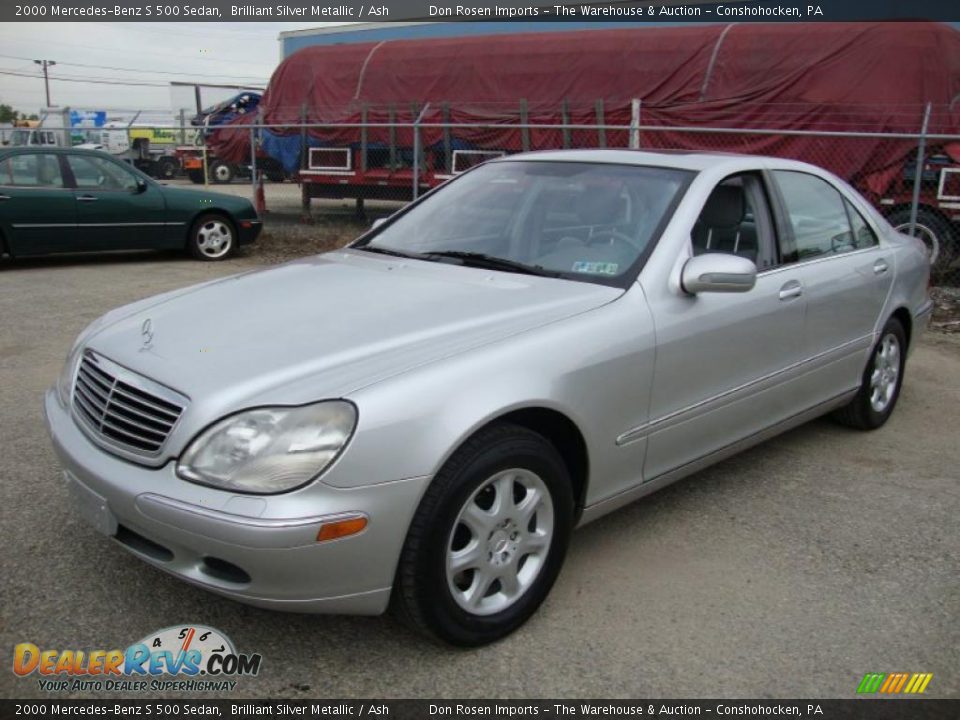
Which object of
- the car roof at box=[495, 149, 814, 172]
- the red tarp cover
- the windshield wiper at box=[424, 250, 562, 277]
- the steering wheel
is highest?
the red tarp cover

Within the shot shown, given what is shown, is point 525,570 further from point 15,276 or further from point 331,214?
point 331,214

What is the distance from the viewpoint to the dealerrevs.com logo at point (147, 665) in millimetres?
2508

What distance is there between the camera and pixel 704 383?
337cm

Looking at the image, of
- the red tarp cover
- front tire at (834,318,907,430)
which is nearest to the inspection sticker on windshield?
front tire at (834,318,907,430)

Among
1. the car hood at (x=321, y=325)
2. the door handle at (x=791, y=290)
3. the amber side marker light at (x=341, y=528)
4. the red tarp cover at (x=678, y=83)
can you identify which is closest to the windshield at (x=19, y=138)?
the red tarp cover at (x=678, y=83)

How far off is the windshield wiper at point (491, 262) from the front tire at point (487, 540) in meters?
0.87

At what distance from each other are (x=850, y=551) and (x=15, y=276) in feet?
30.1

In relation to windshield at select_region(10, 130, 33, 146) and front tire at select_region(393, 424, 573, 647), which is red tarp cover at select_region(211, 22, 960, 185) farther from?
windshield at select_region(10, 130, 33, 146)

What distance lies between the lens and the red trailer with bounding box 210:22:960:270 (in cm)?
995

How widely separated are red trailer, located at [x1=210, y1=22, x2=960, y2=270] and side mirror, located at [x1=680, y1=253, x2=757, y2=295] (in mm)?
6278

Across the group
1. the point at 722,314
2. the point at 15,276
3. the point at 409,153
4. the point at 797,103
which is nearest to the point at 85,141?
the point at 409,153

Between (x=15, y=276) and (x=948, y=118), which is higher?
(x=948, y=118)

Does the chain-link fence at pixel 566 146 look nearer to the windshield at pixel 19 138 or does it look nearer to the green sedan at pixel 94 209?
the green sedan at pixel 94 209

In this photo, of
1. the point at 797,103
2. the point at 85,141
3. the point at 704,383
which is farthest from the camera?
the point at 85,141
